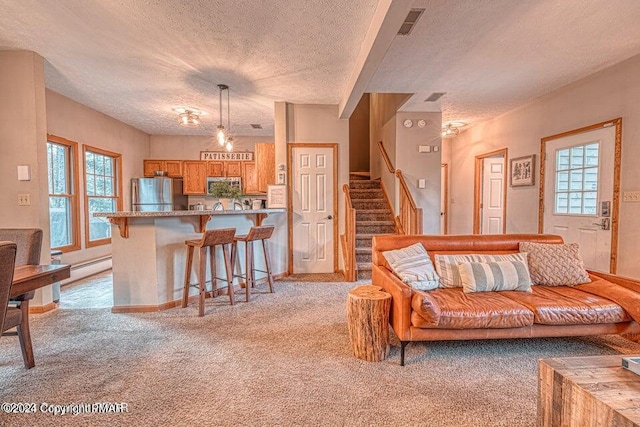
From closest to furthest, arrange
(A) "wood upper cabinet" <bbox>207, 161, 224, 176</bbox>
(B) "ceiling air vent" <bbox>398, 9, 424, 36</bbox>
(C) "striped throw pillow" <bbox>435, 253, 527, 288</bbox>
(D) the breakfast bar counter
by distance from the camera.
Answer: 1. (B) "ceiling air vent" <bbox>398, 9, 424, 36</bbox>
2. (C) "striped throw pillow" <bbox>435, 253, 527, 288</bbox>
3. (D) the breakfast bar counter
4. (A) "wood upper cabinet" <bbox>207, 161, 224, 176</bbox>

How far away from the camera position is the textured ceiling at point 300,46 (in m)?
2.44

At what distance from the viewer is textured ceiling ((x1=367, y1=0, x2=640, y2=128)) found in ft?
7.90

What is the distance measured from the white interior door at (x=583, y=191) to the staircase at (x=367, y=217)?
7.44ft

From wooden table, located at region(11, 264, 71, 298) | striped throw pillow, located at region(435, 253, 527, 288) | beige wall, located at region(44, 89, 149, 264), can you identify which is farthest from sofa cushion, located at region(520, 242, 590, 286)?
beige wall, located at region(44, 89, 149, 264)

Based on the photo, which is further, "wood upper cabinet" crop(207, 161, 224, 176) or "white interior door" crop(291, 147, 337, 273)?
"wood upper cabinet" crop(207, 161, 224, 176)

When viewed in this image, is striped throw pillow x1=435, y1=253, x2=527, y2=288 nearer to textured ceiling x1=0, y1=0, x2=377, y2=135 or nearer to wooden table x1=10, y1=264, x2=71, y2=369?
textured ceiling x1=0, y1=0, x2=377, y2=135

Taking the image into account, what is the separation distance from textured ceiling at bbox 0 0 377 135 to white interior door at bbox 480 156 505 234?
11.5 ft

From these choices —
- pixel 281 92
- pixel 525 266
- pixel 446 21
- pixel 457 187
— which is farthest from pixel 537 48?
pixel 457 187

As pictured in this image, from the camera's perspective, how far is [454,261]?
267 cm

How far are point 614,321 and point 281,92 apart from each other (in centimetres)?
422

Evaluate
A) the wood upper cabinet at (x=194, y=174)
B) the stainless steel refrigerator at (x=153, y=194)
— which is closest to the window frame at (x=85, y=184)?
the stainless steel refrigerator at (x=153, y=194)

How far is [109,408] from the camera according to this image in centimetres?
175

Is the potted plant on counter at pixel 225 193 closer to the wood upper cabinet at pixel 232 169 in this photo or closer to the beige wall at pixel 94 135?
the beige wall at pixel 94 135

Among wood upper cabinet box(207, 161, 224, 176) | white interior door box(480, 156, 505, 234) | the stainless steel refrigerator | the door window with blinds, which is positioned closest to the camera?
the door window with blinds
